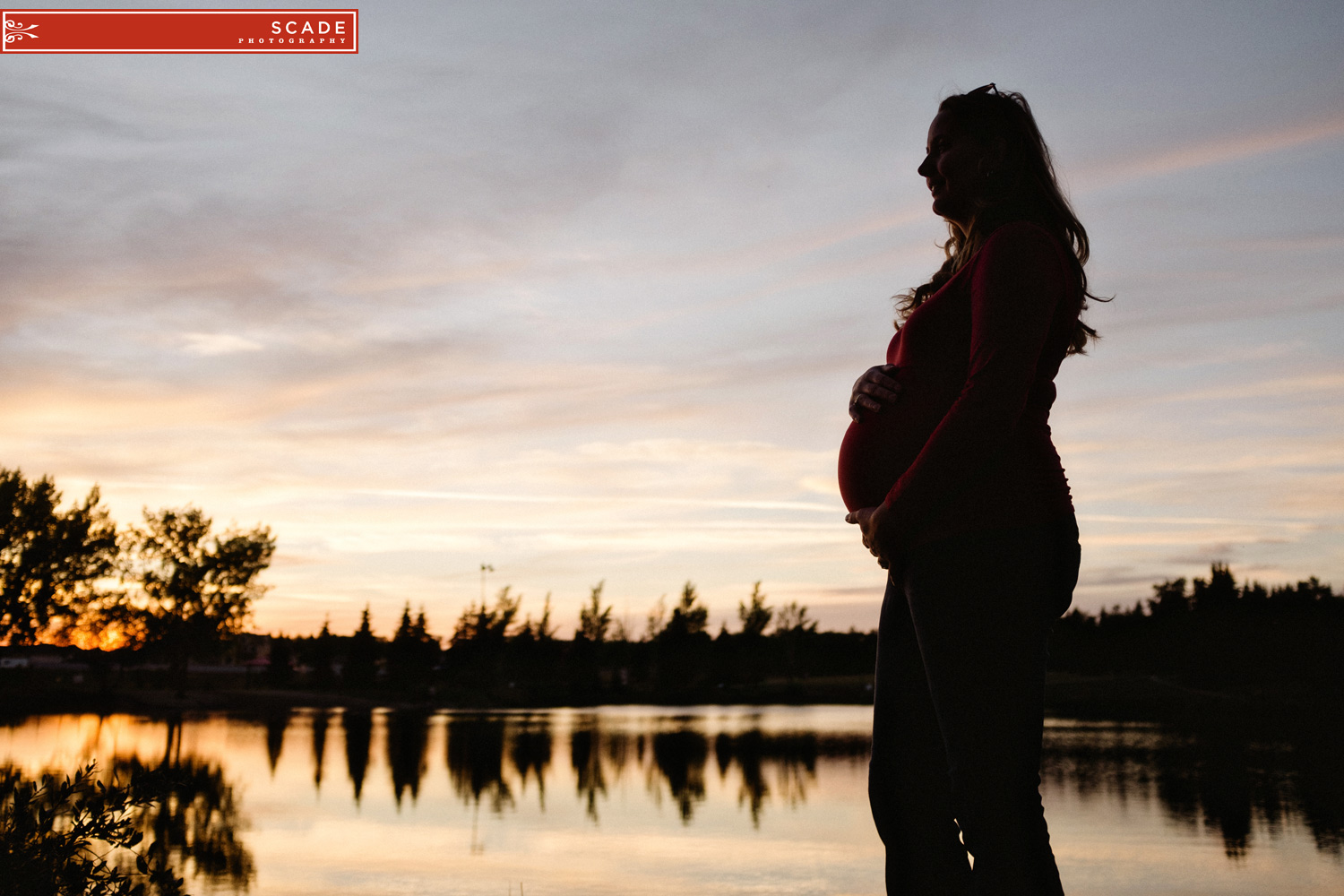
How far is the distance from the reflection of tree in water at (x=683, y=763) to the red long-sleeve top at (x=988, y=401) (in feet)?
27.4

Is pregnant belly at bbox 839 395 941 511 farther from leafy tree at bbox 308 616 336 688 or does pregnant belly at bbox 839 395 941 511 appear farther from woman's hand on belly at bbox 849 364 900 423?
leafy tree at bbox 308 616 336 688

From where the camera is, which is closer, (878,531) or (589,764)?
(878,531)

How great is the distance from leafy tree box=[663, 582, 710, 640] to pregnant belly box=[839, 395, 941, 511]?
72.6 m

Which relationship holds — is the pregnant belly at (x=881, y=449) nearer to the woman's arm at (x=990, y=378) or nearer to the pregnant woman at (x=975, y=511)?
the pregnant woman at (x=975, y=511)

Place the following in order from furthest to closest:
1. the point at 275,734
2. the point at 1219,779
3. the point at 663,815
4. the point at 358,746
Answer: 1. the point at 275,734
2. the point at 358,746
3. the point at 1219,779
4. the point at 663,815

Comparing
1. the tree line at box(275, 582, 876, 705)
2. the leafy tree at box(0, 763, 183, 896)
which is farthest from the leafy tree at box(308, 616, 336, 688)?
the leafy tree at box(0, 763, 183, 896)

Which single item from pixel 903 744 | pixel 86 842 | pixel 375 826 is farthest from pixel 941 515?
pixel 375 826

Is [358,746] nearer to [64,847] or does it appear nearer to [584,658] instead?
[64,847]

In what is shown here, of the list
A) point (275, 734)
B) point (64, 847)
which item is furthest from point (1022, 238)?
point (275, 734)

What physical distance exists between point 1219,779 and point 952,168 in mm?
12516

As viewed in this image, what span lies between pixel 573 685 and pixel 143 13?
53.9 m

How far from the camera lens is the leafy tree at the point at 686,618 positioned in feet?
244

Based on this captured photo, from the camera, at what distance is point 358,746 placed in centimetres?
1948

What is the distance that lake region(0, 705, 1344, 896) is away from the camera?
7.04m
